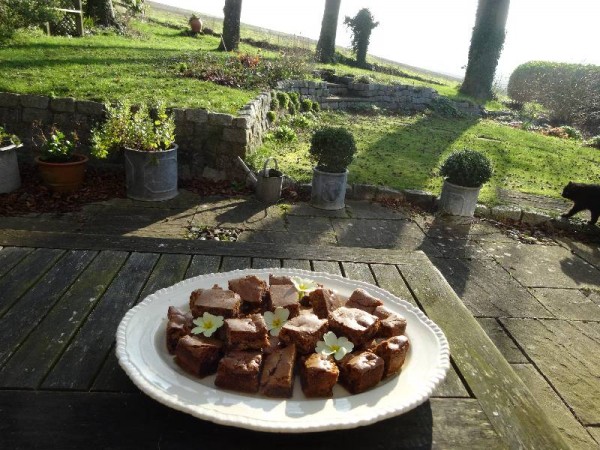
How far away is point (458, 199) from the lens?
543 cm

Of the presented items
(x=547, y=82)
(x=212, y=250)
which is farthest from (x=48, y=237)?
(x=547, y=82)

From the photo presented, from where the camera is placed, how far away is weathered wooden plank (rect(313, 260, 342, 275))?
70.4 inches

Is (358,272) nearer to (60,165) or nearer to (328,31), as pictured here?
(60,165)

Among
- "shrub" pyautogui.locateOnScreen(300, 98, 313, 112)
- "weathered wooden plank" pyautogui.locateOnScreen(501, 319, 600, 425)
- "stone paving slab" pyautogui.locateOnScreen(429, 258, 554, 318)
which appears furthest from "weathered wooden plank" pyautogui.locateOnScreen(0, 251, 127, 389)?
"shrub" pyautogui.locateOnScreen(300, 98, 313, 112)

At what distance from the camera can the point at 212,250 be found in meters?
1.90

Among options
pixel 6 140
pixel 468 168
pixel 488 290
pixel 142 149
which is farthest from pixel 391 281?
pixel 6 140

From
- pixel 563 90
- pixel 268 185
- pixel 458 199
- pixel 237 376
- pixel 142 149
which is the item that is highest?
pixel 563 90

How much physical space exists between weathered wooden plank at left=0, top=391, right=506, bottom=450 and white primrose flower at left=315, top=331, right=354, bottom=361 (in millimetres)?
175

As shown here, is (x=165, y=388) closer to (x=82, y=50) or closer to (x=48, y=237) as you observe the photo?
(x=48, y=237)

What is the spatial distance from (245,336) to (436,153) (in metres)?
8.10

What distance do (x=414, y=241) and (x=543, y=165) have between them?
212 inches

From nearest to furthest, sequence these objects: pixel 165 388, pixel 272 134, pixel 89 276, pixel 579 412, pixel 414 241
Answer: pixel 165 388 < pixel 89 276 < pixel 579 412 < pixel 414 241 < pixel 272 134

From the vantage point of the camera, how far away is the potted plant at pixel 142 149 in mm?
5148

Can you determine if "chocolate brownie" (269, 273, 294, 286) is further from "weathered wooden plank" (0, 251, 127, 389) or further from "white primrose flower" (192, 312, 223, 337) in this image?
"weathered wooden plank" (0, 251, 127, 389)
